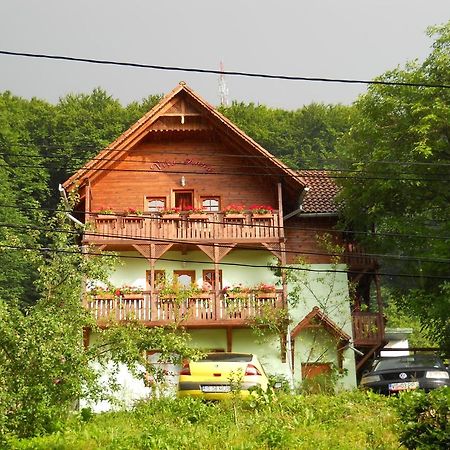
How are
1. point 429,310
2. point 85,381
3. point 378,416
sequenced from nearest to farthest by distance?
point 378,416 < point 85,381 < point 429,310

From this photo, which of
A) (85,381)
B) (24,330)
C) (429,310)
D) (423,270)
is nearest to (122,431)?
(85,381)

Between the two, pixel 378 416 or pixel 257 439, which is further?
pixel 378 416

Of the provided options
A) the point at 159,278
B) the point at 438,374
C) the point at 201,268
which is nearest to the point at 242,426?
the point at 438,374

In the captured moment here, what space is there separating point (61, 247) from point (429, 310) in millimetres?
12606

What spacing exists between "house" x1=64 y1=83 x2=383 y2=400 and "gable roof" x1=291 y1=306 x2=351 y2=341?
0.05m

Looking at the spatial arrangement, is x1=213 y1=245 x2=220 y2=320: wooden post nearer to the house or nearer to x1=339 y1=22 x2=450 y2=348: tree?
the house

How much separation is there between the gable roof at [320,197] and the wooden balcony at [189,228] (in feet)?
9.10

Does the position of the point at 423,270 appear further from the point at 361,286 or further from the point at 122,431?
the point at 122,431

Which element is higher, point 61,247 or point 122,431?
point 61,247

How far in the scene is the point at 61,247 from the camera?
15.5m

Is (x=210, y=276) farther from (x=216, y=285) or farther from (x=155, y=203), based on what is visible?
(x=155, y=203)

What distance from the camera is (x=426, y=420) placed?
33.0ft

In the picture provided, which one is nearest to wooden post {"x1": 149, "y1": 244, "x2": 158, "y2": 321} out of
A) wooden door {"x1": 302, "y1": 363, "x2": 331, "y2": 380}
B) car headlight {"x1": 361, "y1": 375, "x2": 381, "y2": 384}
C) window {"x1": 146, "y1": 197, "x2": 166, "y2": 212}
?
window {"x1": 146, "y1": 197, "x2": 166, "y2": 212}

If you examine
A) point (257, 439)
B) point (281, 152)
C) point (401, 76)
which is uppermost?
point (281, 152)
